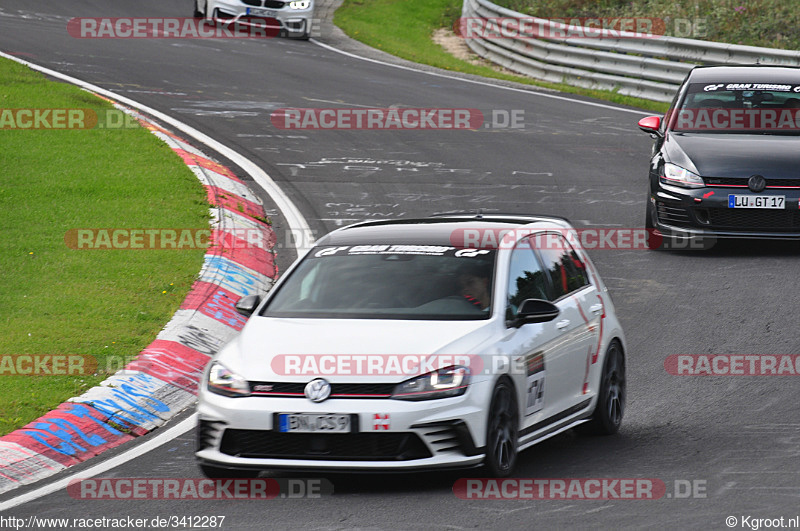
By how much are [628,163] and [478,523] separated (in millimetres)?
12674

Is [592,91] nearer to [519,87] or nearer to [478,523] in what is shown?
[519,87]

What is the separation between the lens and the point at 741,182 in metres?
13.6

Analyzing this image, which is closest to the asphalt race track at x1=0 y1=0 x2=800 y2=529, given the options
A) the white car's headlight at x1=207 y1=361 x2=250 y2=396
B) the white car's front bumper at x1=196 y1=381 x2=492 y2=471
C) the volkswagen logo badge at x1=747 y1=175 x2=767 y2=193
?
the white car's front bumper at x1=196 y1=381 x2=492 y2=471

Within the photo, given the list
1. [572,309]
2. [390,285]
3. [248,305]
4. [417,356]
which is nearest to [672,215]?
[572,309]

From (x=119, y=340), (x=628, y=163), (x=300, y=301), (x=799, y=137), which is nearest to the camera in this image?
(x=300, y=301)

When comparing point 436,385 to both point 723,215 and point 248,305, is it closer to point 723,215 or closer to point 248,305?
point 248,305

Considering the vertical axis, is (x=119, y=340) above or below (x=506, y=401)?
below

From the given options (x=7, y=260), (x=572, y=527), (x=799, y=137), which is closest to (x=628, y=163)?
(x=799, y=137)

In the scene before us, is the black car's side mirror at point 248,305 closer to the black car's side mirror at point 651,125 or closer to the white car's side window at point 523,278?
the white car's side window at point 523,278

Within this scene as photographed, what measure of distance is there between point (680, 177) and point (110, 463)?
7.98 m

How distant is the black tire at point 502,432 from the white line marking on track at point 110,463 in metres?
2.32

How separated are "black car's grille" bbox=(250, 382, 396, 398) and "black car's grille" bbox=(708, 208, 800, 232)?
25.4 ft

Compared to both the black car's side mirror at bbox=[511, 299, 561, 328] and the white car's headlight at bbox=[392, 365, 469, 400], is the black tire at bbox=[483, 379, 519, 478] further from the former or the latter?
the black car's side mirror at bbox=[511, 299, 561, 328]

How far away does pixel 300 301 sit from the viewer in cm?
797
